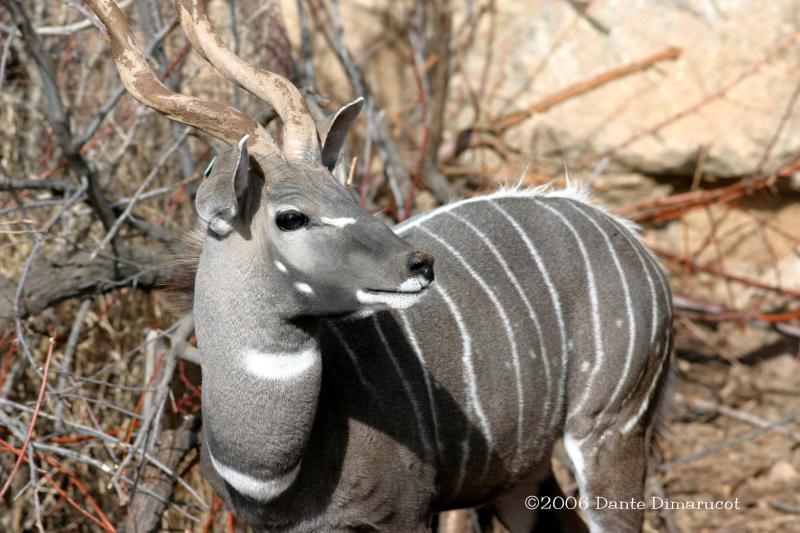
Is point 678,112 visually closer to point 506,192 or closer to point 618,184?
point 618,184

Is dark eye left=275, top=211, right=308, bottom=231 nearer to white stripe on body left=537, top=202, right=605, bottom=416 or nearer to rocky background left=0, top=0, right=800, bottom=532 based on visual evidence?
white stripe on body left=537, top=202, right=605, bottom=416

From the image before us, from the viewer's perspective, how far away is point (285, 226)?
183cm

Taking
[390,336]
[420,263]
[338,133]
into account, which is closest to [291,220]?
[420,263]

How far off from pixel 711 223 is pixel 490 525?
1887 millimetres

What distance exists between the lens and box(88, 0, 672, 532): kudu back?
1.83m

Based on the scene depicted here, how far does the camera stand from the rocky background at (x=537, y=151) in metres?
3.27

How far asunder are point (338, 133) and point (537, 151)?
2.54 metres

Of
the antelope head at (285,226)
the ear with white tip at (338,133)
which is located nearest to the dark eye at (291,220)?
the antelope head at (285,226)

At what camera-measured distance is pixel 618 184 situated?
4484mm

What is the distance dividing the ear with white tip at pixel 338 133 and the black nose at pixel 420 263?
41 centimetres

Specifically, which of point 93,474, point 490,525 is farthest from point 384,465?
point 93,474

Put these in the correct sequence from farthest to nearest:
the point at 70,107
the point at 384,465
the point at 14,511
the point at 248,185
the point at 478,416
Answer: the point at 70,107, the point at 14,511, the point at 478,416, the point at 384,465, the point at 248,185

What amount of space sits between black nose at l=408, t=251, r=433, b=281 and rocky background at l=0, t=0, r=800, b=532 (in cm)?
140

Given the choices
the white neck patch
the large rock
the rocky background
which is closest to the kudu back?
the white neck patch
